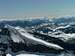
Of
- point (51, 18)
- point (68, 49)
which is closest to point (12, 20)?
point (51, 18)

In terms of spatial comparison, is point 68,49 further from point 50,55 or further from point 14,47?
point 14,47

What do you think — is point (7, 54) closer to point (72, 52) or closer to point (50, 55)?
point (50, 55)

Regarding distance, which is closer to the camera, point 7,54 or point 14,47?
point 7,54

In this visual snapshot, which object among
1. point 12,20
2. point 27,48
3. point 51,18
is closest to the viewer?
point 27,48

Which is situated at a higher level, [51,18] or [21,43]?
[21,43]

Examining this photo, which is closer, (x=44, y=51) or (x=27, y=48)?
(x=44, y=51)

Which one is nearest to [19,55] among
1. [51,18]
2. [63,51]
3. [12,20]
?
[63,51]

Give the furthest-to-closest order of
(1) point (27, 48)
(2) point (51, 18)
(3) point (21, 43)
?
(2) point (51, 18), (3) point (21, 43), (1) point (27, 48)

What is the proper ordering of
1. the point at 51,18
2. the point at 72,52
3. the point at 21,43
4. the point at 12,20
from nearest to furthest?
1. the point at 72,52
2. the point at 21,43
3. the point at 12,20
4. the point at 51,18

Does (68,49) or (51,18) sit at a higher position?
(68,49)
